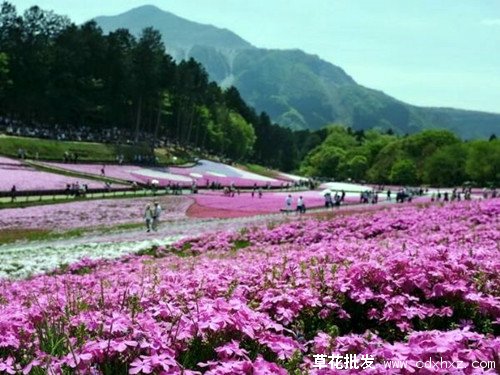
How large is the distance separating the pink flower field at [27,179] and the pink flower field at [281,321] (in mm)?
45534

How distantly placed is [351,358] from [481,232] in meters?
11.1

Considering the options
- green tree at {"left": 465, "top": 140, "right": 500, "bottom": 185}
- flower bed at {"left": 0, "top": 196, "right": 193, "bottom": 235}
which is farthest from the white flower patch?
green tree at {"left": 465, "top": 140, "right": 500, "bottom": 185}

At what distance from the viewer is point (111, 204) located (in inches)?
1993

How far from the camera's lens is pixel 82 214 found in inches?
1702

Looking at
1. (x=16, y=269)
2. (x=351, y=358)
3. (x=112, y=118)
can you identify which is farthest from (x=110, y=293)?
(x=112, y=118)

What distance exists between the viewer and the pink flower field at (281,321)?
5074 mm

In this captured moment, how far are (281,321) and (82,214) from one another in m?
38.4

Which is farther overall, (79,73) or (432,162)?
(432,162)

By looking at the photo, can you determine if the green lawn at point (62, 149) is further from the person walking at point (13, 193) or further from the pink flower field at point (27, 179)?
the person walking at point (13, 193)

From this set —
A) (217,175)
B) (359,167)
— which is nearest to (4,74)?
(217,175)

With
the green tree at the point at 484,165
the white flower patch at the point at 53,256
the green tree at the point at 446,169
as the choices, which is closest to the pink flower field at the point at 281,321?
the white flower patch at the point at 53,256

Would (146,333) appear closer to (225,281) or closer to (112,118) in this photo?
(225,281)

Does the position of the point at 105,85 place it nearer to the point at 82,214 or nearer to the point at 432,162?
the point at 82,214

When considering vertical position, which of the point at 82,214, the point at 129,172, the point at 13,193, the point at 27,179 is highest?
the point at 129,172
